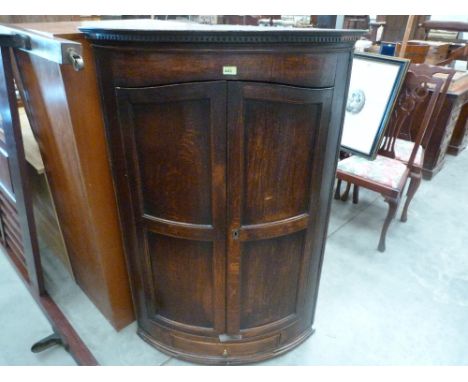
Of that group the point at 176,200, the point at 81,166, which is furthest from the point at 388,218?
the point at 81,166

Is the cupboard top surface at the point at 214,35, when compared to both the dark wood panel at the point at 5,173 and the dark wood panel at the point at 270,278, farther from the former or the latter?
the dark wood panel at the point at 5,173

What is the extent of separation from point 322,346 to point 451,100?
232 centimetres

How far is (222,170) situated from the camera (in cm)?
104

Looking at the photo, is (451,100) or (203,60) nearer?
(203,60)

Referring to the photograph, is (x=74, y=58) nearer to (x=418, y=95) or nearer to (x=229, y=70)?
(x=229, y=70)

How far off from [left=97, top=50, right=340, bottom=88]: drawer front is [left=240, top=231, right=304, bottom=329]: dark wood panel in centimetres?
56

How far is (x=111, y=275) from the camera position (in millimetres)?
1461

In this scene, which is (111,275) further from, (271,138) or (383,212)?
(383,212)

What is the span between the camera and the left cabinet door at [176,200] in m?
0.98

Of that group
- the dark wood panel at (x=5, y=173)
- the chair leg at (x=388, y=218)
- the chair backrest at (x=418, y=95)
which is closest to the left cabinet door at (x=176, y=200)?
the dark wood panel at (x=5, y=173)

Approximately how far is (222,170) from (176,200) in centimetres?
20

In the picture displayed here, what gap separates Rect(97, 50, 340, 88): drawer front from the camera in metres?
0.90

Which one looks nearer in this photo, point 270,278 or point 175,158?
point 175,158
